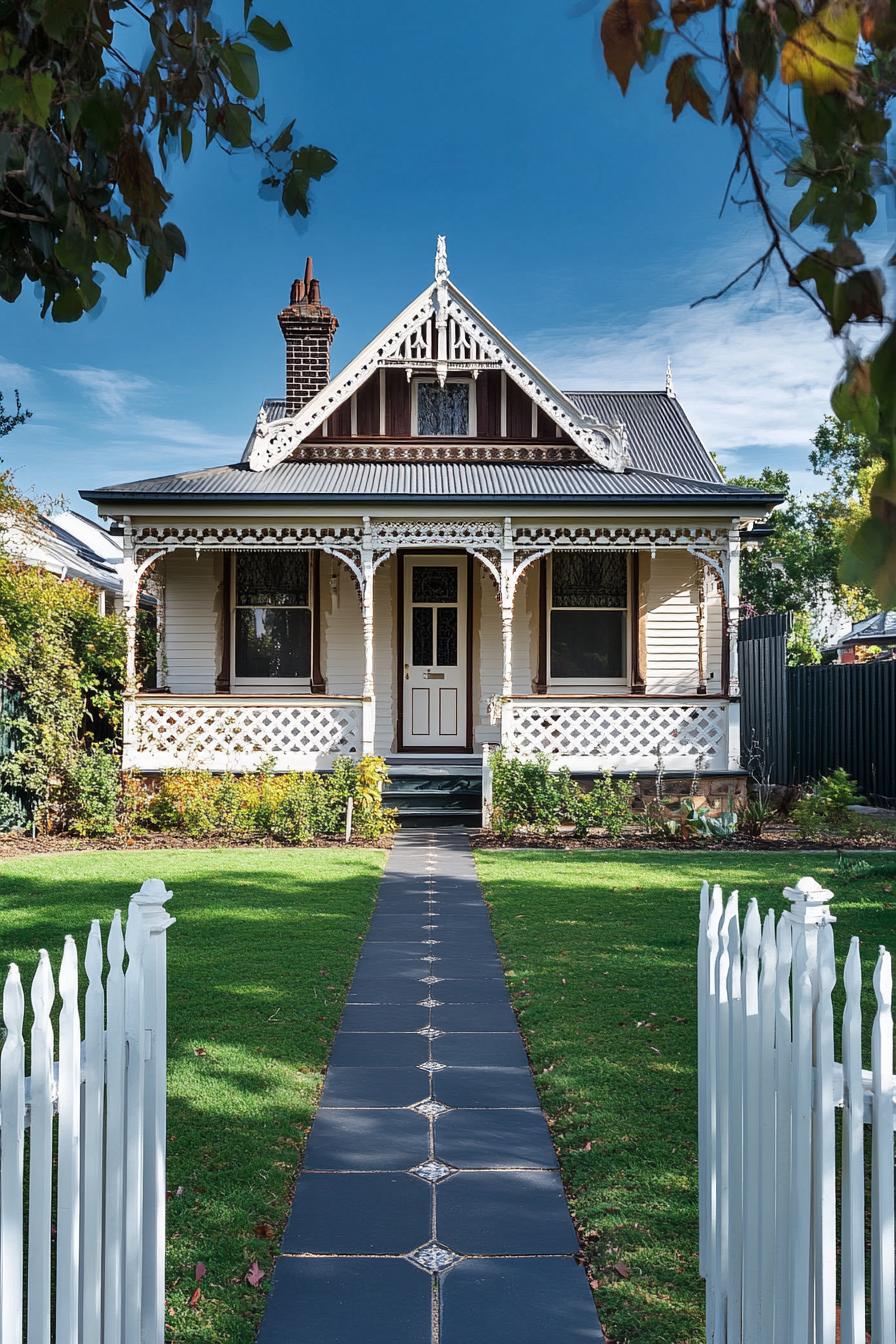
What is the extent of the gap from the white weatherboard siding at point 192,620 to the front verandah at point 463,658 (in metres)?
0.03

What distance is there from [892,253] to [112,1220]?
8.61ft

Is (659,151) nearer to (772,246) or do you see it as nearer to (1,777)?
(772,246)

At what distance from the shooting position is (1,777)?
12.6 meters

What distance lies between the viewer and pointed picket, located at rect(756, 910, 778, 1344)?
2.52 m

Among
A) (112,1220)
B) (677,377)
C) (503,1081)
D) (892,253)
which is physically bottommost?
(503,1081)

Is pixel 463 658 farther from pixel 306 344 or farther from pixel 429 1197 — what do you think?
pixel 429 1197

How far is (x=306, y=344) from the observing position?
17438mm

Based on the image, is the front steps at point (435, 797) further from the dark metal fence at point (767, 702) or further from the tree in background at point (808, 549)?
the tree in background at point (808, 549)

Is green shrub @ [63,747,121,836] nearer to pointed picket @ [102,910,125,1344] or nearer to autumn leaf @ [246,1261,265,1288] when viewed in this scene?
autumn leaf @ [246,1261,265,1288]

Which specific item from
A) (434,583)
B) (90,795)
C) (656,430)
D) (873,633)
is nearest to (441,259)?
(434,583)

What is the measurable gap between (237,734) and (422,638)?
12.3ft

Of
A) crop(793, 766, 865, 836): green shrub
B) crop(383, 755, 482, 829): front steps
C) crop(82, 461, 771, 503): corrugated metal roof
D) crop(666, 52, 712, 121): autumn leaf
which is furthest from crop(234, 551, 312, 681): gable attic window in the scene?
crop(666, 52, 712, 121): autumn leaf

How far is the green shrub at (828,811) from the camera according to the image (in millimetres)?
13117

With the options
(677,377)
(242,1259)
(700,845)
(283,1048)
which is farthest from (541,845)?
(677,377)
